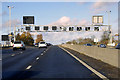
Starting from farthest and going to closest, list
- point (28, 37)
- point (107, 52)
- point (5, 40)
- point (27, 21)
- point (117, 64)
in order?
point (28, 37) → point (5, 40) → point (27, 21) → point (107, 52) → point (117, 64)

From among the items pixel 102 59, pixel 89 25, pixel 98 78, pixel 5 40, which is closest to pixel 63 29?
pixel 89 25

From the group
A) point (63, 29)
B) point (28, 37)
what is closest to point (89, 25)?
point (63, 29)

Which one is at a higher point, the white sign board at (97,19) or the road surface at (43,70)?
the white sign board at (97,19)

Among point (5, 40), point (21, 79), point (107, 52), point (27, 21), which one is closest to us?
point (21, 79)

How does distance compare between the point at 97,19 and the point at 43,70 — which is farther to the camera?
the point at 97,19

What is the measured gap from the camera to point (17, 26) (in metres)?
66.5

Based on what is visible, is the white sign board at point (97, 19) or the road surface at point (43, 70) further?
the white sign board at point (97, 19)

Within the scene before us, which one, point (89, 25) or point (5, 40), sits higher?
point (89, 25)

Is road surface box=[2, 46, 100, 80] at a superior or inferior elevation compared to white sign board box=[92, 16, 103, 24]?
inferior

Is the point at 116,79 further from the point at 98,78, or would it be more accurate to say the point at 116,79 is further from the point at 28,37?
the point at 28,37

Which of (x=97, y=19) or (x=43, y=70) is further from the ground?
(x=97, y=19)

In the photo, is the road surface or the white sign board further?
the white sign board

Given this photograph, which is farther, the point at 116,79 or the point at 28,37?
the point at 28,37

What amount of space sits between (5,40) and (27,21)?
15500mm
